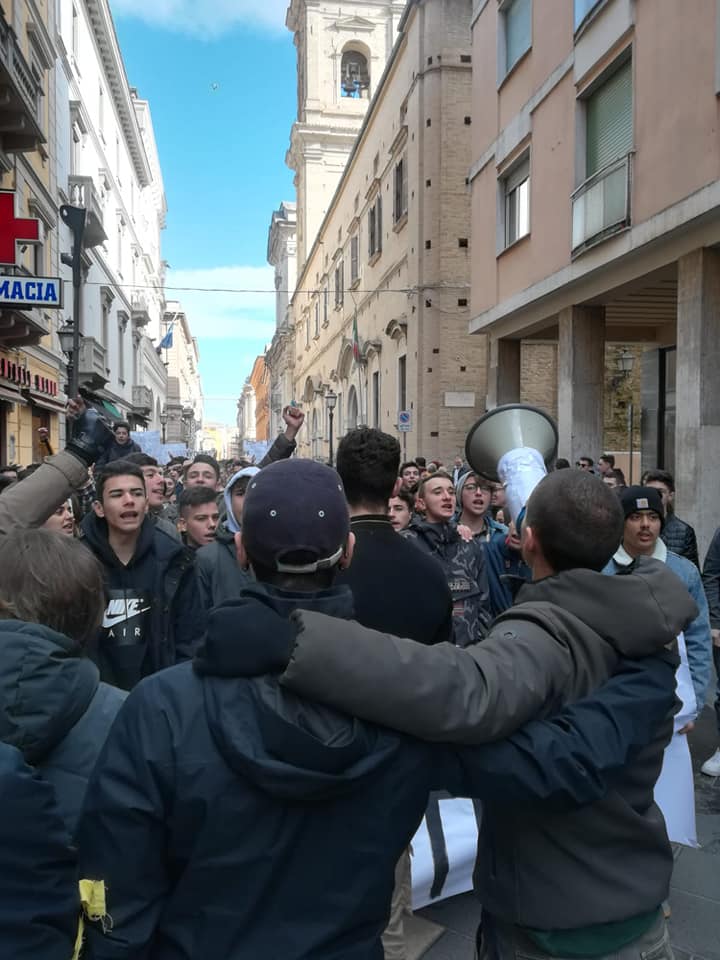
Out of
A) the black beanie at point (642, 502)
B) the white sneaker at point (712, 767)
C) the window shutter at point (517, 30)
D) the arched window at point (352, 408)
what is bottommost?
the white sneaker at point (712, 767)

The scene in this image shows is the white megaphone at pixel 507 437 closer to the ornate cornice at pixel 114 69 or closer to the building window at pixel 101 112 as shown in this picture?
the ornate cornice at pixel 114 69

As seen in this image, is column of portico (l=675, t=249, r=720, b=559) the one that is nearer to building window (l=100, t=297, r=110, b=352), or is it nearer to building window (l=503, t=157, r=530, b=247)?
building window (l=503, t=157, r=530, b=247)

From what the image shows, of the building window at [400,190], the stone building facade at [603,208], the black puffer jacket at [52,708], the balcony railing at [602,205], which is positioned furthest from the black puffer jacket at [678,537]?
the building window at [400,190]

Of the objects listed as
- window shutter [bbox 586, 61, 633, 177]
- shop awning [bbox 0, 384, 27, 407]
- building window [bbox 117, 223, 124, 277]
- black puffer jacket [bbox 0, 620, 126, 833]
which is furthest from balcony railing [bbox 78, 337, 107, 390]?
black puffer jacket [bbox 0, 620, 126, 833]

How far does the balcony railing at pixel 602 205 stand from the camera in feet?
35.0

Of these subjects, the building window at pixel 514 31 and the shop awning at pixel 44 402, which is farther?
the shop awning at pixel 44 402

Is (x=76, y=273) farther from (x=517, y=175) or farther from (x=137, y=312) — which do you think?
(x=137, y=312)

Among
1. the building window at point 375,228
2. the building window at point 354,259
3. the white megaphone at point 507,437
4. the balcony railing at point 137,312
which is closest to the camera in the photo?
the white megaphone at point 507,437

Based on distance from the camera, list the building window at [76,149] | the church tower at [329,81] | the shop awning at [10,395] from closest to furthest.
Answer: the shop awning at [10,395]
the building window at [76,149]
the church tower at [329,81]

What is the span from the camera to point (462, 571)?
4.46 meters

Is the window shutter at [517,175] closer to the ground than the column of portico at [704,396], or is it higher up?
higher up

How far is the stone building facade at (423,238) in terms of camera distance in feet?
74.3

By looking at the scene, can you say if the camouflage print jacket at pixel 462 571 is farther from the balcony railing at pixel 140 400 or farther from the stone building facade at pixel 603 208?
the balcony railing at pixel 140 400

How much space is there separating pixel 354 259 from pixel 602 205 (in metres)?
24.8
